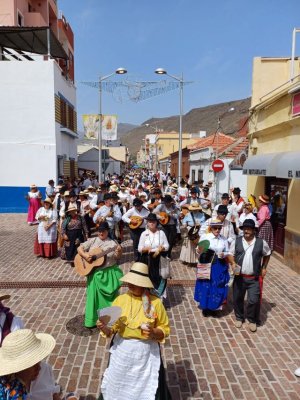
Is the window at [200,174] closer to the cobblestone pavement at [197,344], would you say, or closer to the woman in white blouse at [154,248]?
the cobblestone pavement at [197,344]

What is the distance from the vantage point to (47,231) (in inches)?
370

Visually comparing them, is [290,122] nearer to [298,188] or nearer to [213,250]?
[298,188]

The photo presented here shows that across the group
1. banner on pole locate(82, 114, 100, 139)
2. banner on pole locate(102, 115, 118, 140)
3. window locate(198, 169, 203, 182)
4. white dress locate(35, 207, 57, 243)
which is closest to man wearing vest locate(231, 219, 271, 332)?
white dress locate(35, 207, 57, 243)

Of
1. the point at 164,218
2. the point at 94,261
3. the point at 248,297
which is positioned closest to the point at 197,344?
the point at 248,297

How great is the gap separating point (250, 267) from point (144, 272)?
2.63 m

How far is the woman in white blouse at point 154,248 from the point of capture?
6121mm

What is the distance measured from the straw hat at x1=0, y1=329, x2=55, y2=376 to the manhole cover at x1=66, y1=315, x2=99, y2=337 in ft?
9.97

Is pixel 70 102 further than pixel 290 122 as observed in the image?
Yes

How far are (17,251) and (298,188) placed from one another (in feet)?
26.2

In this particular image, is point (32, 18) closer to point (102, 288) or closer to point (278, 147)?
point (278, 147)

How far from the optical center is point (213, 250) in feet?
18.9

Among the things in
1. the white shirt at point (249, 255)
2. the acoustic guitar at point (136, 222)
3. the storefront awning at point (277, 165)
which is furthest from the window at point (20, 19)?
the white shirt at point (249, 255)

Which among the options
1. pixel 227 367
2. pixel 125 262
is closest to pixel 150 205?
pixel 125 262

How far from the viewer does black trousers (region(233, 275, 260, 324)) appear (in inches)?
219
